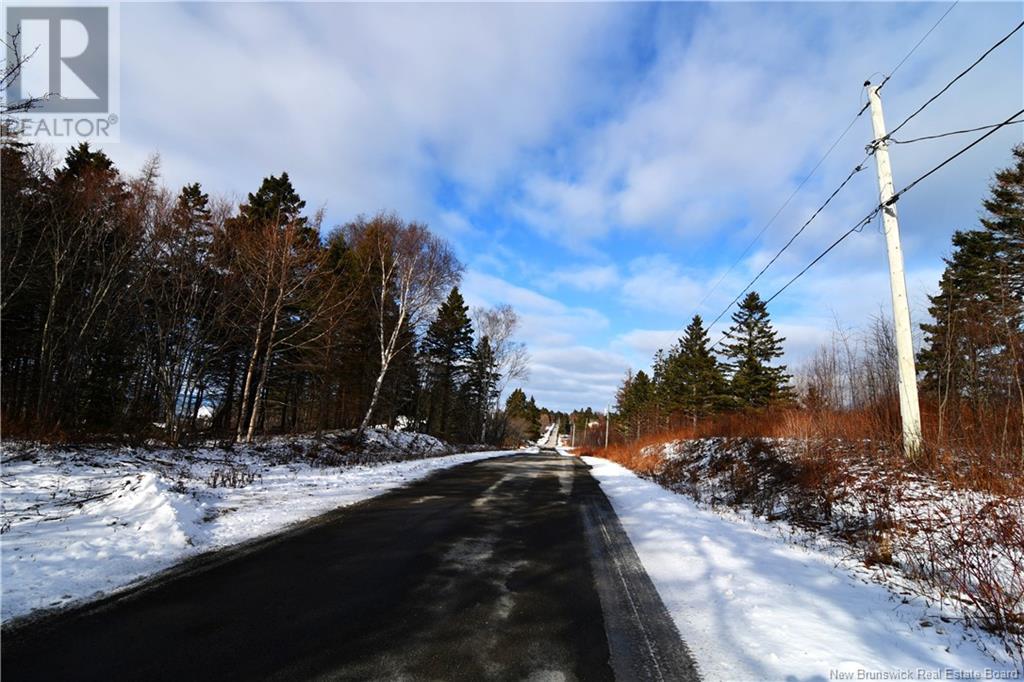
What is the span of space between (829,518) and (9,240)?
23.0 m

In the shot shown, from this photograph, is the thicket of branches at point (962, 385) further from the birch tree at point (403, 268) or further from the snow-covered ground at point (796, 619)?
the birch tree at point (403, 268)

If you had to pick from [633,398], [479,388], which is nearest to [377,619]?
[479,388]

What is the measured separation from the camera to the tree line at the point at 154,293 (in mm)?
16109

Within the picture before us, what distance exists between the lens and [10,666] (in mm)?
3014

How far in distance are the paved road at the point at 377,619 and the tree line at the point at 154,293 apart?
38.0ft

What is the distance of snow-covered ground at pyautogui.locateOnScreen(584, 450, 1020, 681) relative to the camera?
145 inches

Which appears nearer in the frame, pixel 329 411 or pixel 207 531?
pixel 207 531

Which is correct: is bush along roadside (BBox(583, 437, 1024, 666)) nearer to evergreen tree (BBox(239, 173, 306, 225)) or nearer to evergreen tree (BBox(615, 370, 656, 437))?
evergreen tree (BBox(239, 173, 306, 225))

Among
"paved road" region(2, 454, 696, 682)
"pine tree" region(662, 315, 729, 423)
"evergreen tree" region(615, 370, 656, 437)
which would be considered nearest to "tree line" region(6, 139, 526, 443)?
"paved road" region(2, 454, 696, 682)

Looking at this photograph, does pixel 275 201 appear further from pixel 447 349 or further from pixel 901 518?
pixel 901 518

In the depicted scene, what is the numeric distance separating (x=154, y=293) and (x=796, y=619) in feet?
68.8

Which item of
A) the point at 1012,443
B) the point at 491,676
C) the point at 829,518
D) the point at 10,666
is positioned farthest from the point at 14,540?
the point at 1012,443

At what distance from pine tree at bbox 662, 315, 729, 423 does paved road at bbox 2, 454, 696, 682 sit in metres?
38.8

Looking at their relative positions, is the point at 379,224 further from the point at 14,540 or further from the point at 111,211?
the point at 14,540
